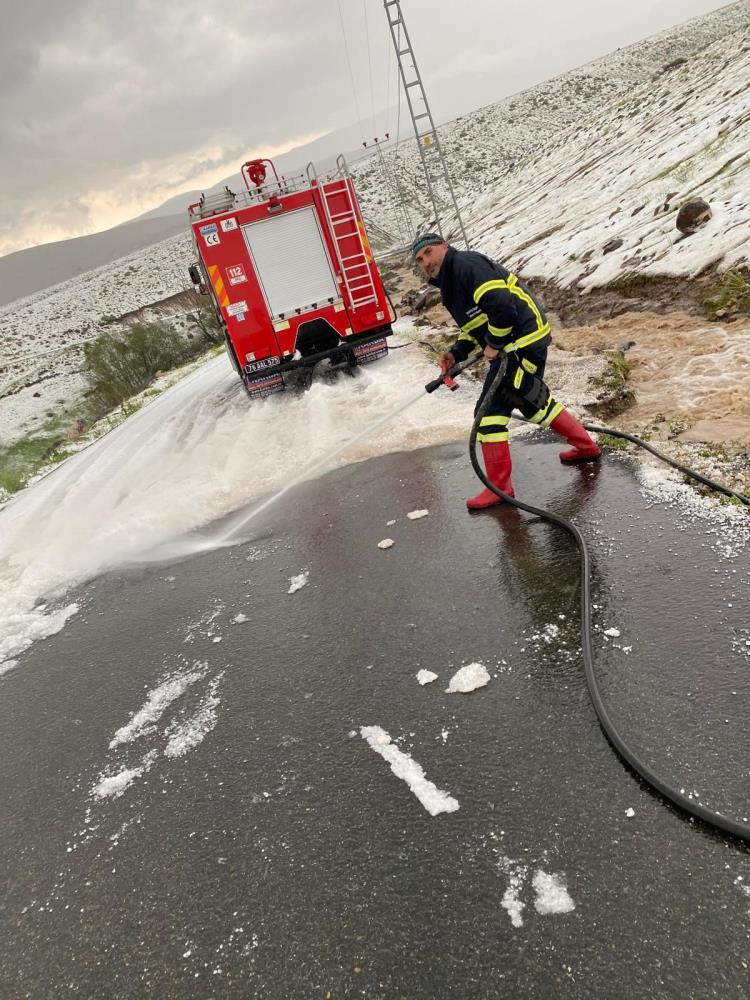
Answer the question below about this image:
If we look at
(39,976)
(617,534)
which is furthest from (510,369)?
(39,976)

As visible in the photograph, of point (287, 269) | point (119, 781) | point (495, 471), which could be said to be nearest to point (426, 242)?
point (495, 471)

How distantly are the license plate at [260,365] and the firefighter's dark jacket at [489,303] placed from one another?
532cm

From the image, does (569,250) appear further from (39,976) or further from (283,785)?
(39,976)

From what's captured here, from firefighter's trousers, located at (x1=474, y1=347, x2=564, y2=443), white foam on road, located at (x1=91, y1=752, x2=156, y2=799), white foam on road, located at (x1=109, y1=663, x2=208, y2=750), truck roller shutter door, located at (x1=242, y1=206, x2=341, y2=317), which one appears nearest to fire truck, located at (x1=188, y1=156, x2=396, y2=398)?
truck roller shutter door, located at (x1=242, y1=206, x2=341, y2=317)

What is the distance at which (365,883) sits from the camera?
2.11m

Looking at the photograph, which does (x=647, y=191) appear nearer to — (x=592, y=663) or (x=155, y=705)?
(x=592, y=663)

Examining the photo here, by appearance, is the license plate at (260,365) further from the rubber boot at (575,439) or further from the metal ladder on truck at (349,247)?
the rubber boot at (575,439)

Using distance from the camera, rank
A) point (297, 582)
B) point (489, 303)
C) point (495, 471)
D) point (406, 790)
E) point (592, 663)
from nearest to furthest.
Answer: point (406, 790) < point (592, 663) < point (489, 303) < point (297, 582) < point (495, 471)

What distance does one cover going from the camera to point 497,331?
164 inches

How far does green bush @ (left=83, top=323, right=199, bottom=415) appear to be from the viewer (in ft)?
69.4

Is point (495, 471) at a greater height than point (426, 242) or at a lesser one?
lesser

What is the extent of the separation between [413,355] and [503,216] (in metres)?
15.8

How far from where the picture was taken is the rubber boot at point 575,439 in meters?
4.62

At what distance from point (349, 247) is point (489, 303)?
228 inches
